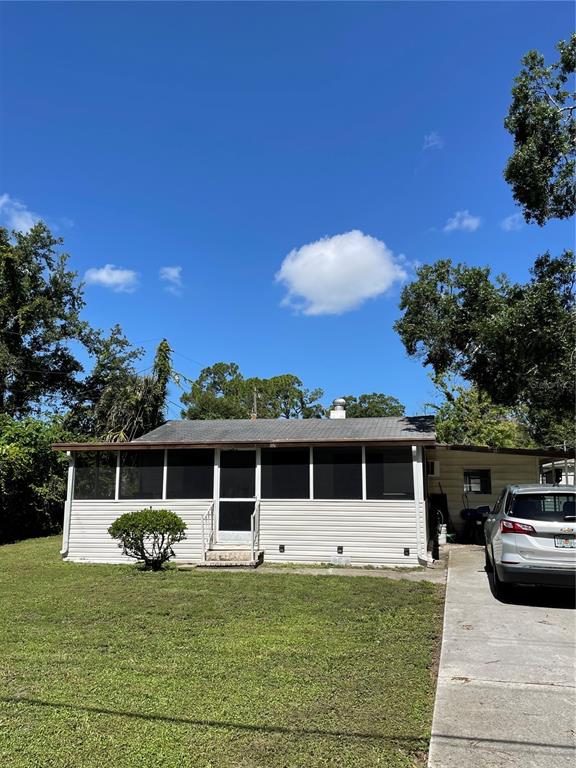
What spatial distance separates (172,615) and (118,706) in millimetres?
2852

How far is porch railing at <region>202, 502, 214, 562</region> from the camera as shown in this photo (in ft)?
38.0

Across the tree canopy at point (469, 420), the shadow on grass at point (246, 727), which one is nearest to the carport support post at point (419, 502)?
the shadow on grass at point (246, 727)

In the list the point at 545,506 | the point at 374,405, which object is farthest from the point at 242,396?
the point at 545,506

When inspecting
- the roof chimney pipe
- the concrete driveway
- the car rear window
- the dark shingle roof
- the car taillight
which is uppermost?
the roof chimney pipe

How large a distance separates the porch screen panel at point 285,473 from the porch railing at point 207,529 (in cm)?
124

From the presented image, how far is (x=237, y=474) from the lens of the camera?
40.1 feet

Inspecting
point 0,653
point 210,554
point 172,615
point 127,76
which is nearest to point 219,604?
point 172,615

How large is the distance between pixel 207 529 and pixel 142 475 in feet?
6.93

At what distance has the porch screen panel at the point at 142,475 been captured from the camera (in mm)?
12430

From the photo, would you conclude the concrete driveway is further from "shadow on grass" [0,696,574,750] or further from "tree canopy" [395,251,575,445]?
"tree canopy" [395,251,575,445]

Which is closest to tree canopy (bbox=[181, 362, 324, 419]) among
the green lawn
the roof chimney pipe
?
the roof chimney pipe

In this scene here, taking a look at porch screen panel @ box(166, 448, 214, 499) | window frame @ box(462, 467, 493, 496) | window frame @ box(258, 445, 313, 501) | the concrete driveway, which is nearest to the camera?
the concrete driveway

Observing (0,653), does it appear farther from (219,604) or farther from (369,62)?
(369,62)

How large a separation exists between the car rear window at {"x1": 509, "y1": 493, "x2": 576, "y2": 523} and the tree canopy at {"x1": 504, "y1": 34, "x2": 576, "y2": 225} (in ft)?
25.7
